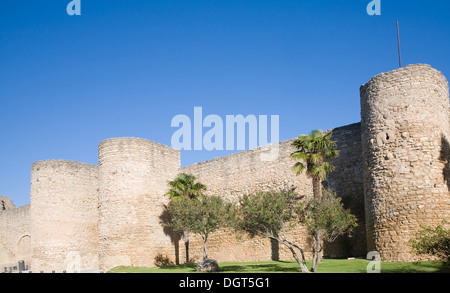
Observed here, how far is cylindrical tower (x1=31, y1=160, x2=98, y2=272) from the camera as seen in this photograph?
2716 cm

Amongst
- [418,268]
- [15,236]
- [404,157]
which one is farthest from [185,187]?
[15,236]

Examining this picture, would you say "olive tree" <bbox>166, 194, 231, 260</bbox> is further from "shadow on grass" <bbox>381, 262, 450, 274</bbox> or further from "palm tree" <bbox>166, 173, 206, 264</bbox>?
"shadow on grass" <bbox>381, 262, 450, 274</bbox>

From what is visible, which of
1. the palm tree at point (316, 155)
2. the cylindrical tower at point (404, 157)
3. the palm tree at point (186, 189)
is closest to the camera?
the cylindrical tower at point (404, 157)

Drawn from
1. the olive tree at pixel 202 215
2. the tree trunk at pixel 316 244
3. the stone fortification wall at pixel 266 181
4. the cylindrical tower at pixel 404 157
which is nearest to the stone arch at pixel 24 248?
the stone fortification wall at pixel 266 181

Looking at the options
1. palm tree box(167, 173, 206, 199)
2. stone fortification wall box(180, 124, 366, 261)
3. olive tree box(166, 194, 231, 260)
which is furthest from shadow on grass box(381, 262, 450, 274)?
palm tree box(167, 173, 206, 199)

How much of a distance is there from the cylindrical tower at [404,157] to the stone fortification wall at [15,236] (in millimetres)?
26572

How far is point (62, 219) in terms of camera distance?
27.7 meters

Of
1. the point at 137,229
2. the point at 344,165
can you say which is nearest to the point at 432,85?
the point at 344,165

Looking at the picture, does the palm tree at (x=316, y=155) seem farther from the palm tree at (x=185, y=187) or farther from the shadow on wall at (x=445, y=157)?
the palm tree at (x=185, y=187)

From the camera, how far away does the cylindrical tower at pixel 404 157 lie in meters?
16.1

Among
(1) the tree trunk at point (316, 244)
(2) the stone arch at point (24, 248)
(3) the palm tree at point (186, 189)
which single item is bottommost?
(2) the stone arch at point (24, 248)

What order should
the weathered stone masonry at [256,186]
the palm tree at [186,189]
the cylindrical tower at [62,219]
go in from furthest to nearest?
the cylindrical tower at [62,219] < the palm tree at [186,189] < the weathered stone masonry at [256,186]

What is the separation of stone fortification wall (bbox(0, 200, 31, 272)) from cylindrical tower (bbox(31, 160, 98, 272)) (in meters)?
8.54

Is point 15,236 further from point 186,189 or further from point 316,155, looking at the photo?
point 316,155
